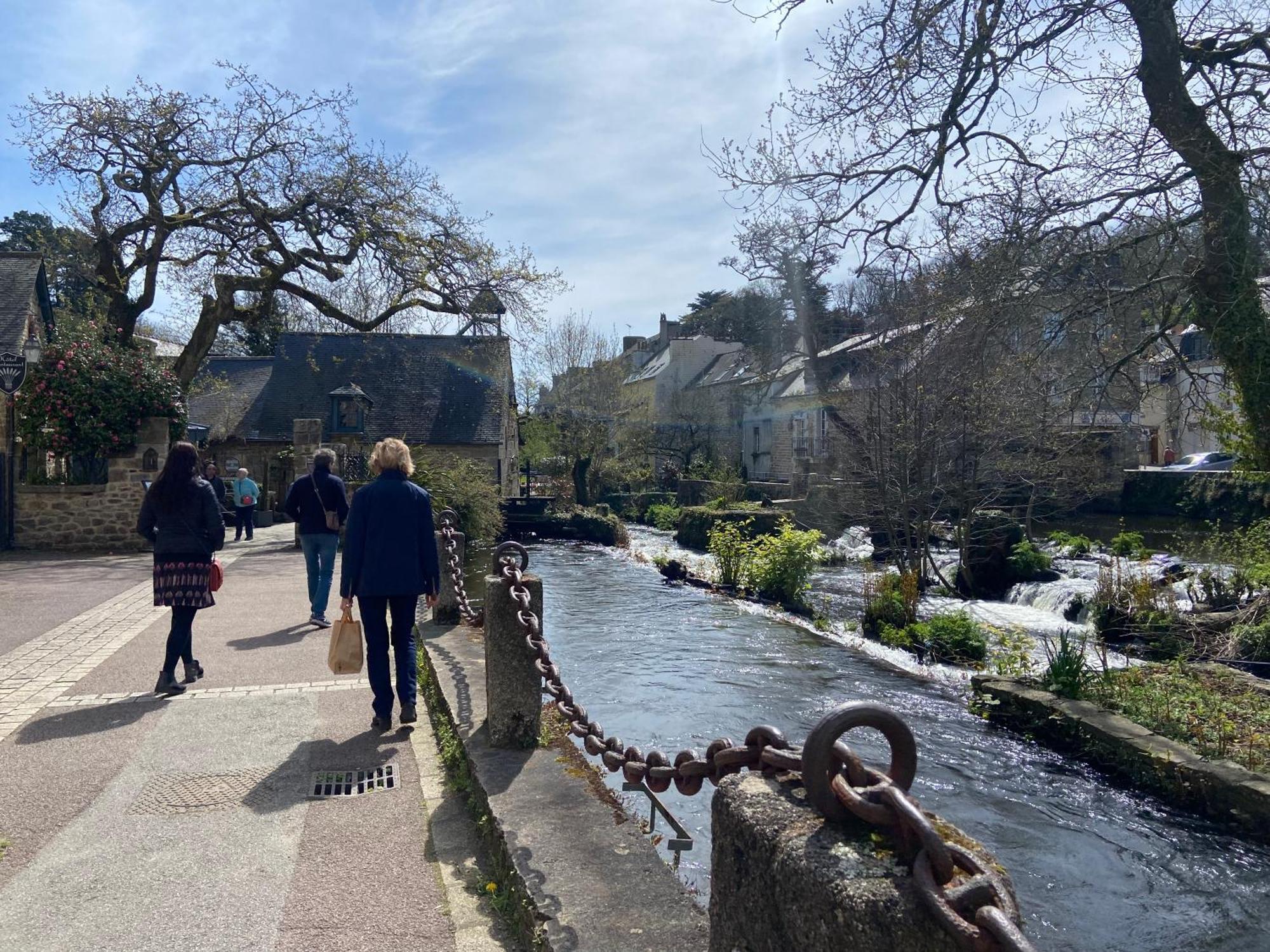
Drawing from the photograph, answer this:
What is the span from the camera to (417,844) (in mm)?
4176

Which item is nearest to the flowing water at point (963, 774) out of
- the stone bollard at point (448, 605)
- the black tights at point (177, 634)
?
the stone bollard at point (448, 605)

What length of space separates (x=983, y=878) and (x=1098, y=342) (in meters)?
7.69

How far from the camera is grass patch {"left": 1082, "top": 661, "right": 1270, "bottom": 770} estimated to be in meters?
6.50

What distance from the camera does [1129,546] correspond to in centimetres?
1739

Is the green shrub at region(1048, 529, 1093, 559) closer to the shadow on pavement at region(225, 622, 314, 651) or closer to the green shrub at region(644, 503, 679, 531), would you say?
the green shrub at region(644, 503, 679, 531)

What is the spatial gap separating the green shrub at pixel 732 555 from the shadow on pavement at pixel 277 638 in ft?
27.9

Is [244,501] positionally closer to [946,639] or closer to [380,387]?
[946,639]

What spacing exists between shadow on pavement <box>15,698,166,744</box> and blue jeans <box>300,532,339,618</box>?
2864 mm

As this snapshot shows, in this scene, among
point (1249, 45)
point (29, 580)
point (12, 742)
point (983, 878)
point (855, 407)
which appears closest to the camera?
point (983, 878)

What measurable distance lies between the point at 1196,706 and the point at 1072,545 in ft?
40.0

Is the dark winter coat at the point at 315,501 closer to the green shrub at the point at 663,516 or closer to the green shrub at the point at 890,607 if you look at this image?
the green shrub at the point at 890,607

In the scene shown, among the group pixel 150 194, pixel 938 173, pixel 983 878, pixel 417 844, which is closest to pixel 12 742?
pixel 417 844

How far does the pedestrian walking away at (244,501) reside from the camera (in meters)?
19.4

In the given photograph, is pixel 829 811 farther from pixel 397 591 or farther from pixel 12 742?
pixel 12 742
